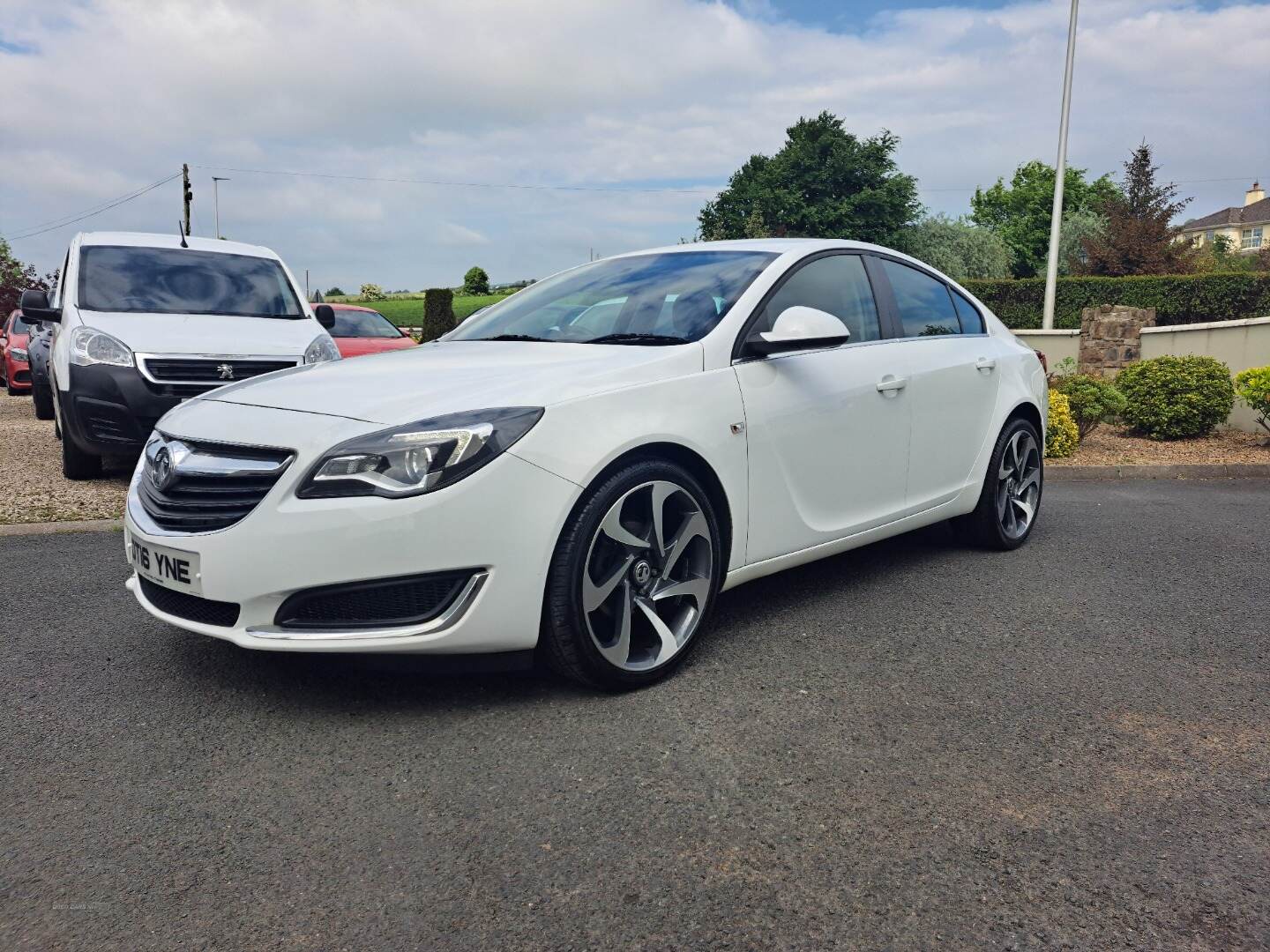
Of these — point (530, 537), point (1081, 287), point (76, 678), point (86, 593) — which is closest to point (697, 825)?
point (530, 537)

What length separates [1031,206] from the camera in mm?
77875

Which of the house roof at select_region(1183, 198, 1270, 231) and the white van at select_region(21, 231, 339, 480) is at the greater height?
the house roof at select_region(1183, 198, 1270, 231)

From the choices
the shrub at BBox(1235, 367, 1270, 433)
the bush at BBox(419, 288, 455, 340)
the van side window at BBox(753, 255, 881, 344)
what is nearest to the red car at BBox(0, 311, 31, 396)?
the bush at BBox(419, 288, 455, 340)

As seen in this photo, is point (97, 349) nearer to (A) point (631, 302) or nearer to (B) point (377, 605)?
(A) point (631, 302)

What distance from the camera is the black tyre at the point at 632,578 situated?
3158mm

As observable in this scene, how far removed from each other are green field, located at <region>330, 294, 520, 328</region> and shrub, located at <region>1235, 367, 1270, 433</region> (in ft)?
141

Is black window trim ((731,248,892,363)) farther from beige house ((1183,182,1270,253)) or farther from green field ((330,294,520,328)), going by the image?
beige house ((1183,182,1270,253))

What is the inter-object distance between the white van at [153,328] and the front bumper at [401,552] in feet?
13.7

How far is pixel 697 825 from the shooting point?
2514 millimetres

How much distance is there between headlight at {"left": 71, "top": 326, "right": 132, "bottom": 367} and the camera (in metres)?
6.81

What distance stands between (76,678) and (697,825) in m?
2.28

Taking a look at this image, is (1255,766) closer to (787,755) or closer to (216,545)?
(787,755)

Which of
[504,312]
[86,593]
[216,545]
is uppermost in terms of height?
[504,312]

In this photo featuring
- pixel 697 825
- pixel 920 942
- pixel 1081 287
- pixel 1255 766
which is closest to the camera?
pixel 920 942
